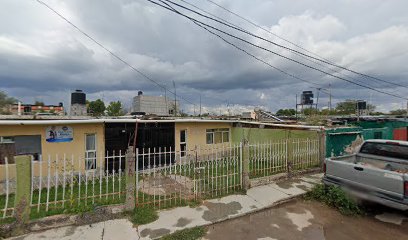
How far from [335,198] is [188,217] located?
3.95m

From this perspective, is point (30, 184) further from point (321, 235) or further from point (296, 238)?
point (321, 235)

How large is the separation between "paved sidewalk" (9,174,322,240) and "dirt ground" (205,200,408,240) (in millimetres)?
279

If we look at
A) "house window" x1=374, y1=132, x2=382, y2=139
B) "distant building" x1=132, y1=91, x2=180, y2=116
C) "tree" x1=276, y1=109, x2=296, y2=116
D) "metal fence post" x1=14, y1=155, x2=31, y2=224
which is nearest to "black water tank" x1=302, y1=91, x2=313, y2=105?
"house window" x1=374, y1=132, x2=382, y2=139

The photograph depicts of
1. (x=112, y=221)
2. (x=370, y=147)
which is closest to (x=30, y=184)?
(x=112, y=221)

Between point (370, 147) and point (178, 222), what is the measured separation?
6.00m

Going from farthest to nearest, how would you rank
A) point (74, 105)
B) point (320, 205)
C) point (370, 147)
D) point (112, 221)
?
point (74, 105)
point (370, 147)
point (320, 205)
point (112, 221)

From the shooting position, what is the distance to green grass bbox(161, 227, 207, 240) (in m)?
3.99

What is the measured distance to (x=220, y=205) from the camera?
5352 millimetres

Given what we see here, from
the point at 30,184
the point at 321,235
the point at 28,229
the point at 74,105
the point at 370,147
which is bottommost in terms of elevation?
the point at 321,235

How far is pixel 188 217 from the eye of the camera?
4734mm

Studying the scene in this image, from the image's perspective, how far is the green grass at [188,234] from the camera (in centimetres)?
399

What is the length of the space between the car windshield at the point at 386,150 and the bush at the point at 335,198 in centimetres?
176

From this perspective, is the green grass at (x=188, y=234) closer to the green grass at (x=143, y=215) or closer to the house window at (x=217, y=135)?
the green grass at (x=143, y=215)

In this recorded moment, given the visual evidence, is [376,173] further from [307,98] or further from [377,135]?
[307,98]
